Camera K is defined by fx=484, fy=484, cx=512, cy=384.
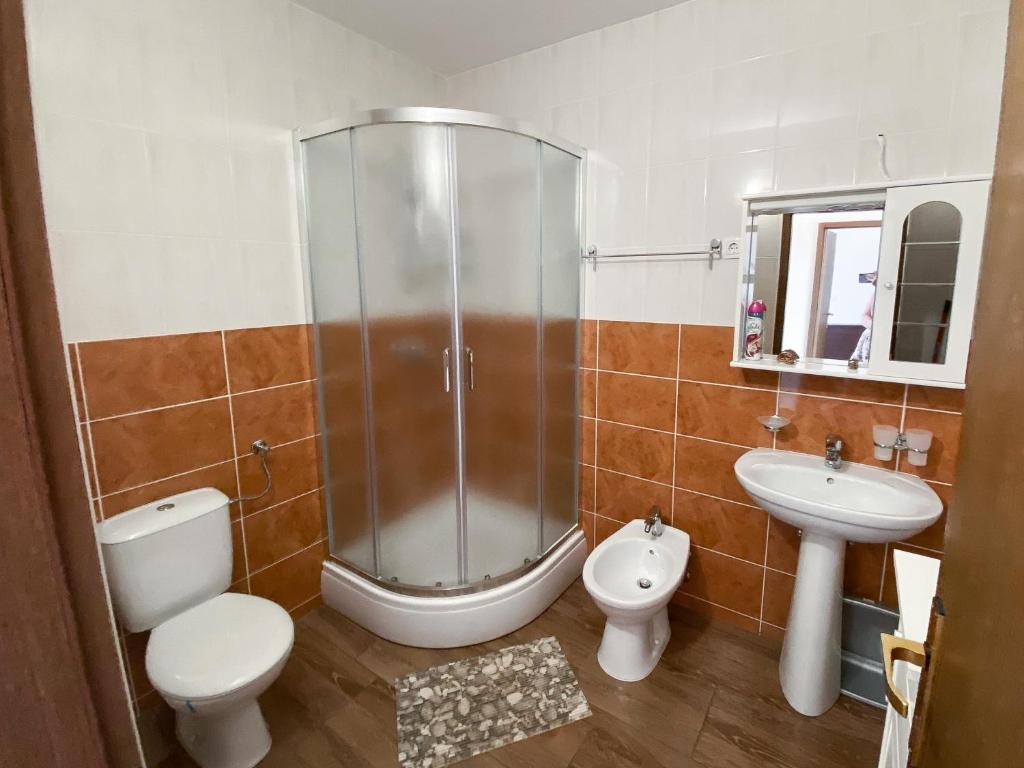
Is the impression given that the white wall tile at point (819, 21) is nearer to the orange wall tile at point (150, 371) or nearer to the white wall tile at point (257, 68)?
the white wall tile at point (257, 68)

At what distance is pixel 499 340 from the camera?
6.56 ft

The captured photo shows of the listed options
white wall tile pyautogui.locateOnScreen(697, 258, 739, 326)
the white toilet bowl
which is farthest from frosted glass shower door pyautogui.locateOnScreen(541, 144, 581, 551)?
the white toilet bowl

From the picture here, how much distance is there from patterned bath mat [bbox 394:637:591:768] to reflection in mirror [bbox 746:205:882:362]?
5.02ft

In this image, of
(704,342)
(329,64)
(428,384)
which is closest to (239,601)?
(428,384)

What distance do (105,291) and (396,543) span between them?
1359mm

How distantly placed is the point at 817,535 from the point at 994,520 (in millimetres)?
1393

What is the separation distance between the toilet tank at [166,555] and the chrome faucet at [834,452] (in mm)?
2146

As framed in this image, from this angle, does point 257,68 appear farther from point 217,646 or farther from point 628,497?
point 628,497

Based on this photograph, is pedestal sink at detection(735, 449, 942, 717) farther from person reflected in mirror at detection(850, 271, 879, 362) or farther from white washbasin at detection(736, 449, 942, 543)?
person reflected in mirror at detection(850, 271, 879, 362)

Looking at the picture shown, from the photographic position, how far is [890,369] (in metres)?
1.60

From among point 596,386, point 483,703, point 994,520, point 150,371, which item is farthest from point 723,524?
point 150,371

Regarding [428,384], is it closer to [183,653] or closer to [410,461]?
[410,461]

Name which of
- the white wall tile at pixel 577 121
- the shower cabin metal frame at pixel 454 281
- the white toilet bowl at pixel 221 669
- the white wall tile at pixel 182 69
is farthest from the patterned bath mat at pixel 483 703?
the white wall tile at pixel 577 121

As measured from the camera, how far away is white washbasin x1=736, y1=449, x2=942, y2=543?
4.64 feet
